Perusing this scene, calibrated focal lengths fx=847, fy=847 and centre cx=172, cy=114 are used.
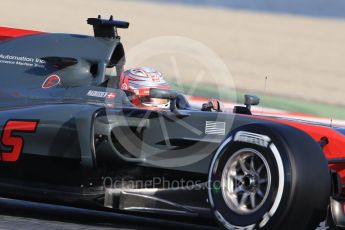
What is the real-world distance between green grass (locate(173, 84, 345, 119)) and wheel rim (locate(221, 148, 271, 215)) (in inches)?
345

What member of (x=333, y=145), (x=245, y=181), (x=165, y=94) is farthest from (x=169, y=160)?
(x=333, y=145)

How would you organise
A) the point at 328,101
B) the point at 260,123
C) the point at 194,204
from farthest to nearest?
the point at 328,101, the point at 194,204, the point at 260,123

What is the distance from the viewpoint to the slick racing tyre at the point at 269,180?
4859 mm

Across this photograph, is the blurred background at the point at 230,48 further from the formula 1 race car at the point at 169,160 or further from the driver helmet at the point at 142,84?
the formula 1 race car at the point at 169,160

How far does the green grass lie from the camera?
47.2 feet

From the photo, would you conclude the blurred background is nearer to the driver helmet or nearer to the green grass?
the green grass

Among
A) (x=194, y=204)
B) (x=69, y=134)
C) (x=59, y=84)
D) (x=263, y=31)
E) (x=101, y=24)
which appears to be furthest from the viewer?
(x=263, y=31)

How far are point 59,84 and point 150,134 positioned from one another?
1503 mm

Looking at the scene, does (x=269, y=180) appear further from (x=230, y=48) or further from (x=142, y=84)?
(x=230, y=48)

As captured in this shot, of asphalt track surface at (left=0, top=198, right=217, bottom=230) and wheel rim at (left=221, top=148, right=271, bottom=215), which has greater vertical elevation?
wheel rim at (left=221, top=148, right=271, bottom=215)

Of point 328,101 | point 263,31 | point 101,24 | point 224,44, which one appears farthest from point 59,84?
point 263,31

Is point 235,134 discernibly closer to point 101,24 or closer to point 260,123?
point 260,123

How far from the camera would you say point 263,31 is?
3017cm

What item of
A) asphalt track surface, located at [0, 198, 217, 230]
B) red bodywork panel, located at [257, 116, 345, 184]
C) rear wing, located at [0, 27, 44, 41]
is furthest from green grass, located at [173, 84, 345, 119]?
red bodywork panel, located at [257, 116, 345, 184]
